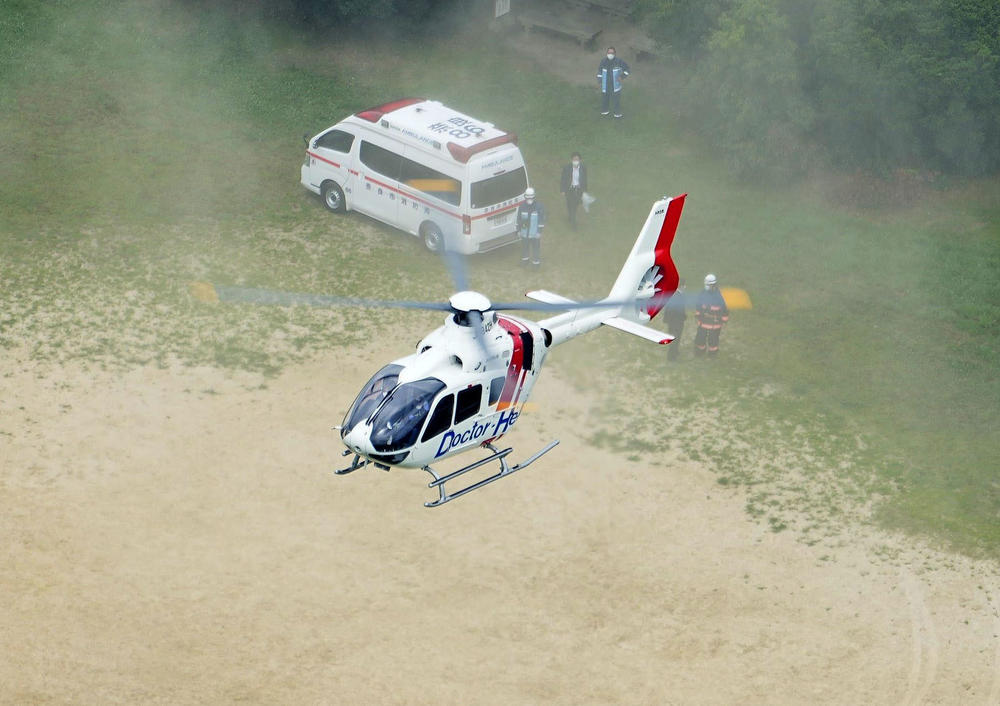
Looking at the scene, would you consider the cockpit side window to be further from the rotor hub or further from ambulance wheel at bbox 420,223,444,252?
ambulance wheel at bbox 420,223,444,252

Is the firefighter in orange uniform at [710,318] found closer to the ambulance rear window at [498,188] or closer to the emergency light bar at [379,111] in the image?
the ambulance rear window at [498,188]

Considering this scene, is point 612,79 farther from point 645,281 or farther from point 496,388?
point 496,388

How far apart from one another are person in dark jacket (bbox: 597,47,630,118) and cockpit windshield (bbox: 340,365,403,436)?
17.7 meters

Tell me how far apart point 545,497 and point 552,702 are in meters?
4.52

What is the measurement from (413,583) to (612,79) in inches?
713

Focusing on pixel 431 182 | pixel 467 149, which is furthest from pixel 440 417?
pixel 467 149

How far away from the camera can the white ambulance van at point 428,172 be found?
97.3 feet

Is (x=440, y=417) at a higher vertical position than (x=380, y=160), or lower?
lower

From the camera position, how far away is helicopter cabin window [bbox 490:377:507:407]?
20797 mm

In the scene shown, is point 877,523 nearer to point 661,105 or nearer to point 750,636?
point 750,636

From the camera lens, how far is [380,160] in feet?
102

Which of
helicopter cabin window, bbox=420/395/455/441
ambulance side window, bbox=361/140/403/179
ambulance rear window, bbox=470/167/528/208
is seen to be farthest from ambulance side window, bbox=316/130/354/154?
helicopter cabin window, bbox=420/395/455/441

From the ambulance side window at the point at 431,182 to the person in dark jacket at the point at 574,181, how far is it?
10.5 feet

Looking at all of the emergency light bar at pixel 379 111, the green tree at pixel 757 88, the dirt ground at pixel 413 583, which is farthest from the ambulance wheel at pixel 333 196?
the green tree at pixel 757 88
